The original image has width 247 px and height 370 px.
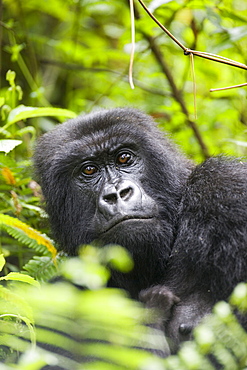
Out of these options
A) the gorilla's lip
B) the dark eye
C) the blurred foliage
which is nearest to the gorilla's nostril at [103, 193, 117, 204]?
the gorilla's lip

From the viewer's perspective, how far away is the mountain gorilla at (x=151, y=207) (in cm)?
283

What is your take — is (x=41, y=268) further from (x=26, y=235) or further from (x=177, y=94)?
(x=177, y=94)

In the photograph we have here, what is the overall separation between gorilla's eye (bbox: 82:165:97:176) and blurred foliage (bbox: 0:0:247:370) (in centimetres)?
52

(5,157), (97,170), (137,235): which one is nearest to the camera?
(137,235)

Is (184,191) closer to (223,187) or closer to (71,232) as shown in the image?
(223,187)

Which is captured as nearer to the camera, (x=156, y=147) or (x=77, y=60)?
(x=156, y=147)

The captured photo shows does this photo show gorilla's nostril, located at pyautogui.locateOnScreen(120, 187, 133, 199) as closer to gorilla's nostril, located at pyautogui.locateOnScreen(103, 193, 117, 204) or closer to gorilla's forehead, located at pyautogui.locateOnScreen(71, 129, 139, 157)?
gorilla's nostril, located at pyautogui.locateOnScreen(103, 193, 117, 204)

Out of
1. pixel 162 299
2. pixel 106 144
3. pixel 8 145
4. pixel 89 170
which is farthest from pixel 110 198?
pixel 8 145

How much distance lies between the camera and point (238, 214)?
2.84 meters

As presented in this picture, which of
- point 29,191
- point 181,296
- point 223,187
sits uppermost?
point 29,191

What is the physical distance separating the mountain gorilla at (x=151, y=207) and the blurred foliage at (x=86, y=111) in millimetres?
181

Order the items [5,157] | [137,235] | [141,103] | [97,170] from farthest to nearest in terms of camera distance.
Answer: [141,103] < [5,157] < [97,170] < [137,235]

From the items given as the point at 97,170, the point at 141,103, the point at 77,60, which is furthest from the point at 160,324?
the point at 77,60

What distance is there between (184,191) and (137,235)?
47 centimetres
